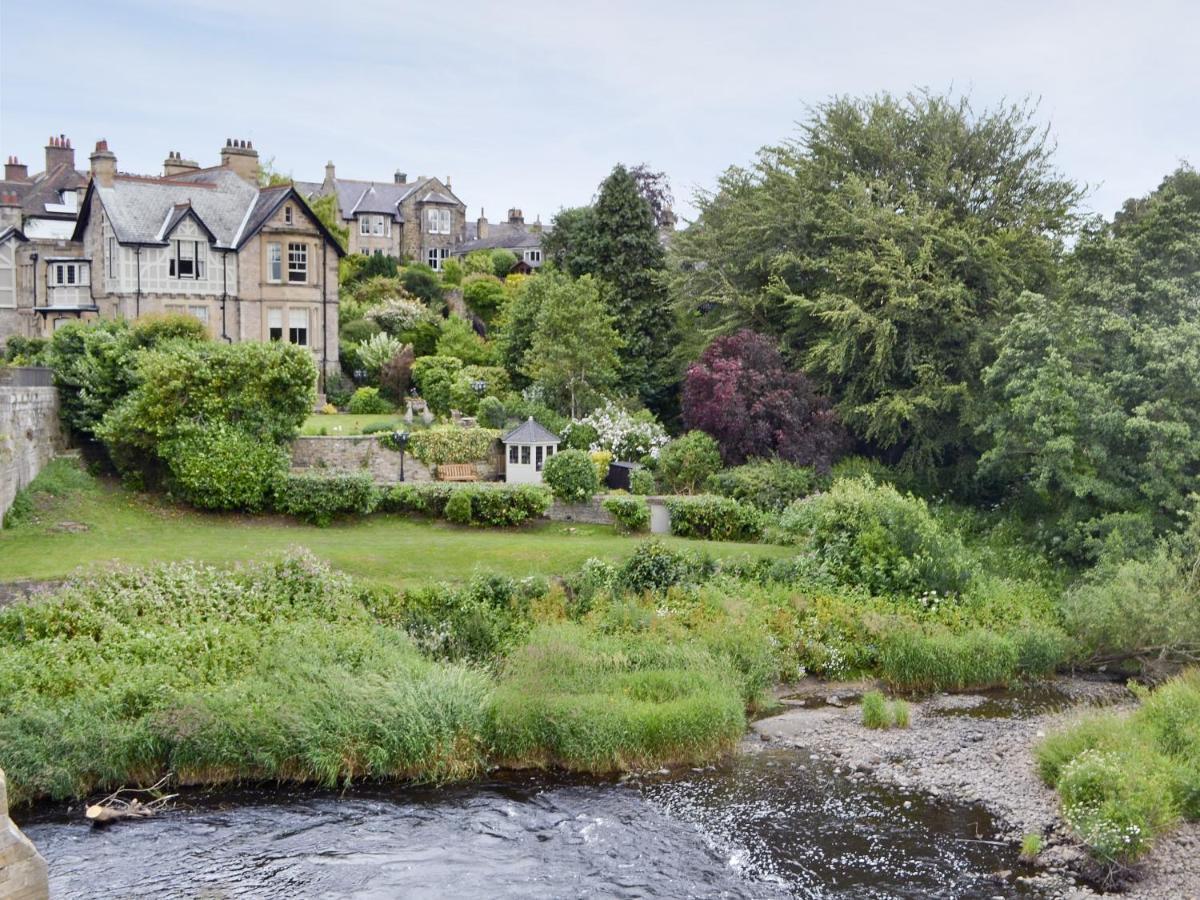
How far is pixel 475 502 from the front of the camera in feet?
93.7

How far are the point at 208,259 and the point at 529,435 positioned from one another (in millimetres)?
17279

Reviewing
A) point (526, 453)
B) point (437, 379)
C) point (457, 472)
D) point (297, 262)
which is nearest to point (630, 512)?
point (526, 453)

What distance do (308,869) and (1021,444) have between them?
20738 millimetres

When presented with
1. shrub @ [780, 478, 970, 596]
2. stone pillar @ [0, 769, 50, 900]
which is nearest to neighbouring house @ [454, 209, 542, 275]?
shrub @ [780, 478, 970, 596]

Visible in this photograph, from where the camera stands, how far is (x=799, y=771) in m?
18.0

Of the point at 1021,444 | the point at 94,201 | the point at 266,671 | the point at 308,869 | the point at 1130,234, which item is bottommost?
the point at 308,869

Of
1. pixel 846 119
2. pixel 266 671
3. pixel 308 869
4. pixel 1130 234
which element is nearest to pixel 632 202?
pixel 846 119

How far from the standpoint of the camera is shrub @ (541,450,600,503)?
2959cm

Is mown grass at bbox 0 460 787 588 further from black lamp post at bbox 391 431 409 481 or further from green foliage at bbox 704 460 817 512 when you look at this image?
black lamp post at bbox 391 431 409 481

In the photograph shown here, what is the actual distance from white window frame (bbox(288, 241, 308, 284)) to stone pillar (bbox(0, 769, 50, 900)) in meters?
34.4

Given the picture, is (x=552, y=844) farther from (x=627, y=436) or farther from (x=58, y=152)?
(x=58, y=152)

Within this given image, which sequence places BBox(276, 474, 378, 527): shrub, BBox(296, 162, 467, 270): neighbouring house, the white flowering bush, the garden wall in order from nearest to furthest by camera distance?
BBox(276, 474, 378, 527): shrub, the garden wall, the white flowering bush, BBox(296, 162, 467, 270): neighbouring house

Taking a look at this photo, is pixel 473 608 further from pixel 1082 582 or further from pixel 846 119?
pixel 846 119

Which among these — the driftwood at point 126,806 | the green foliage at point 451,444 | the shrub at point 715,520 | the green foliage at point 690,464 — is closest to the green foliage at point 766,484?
the green foliage at point 690,464
